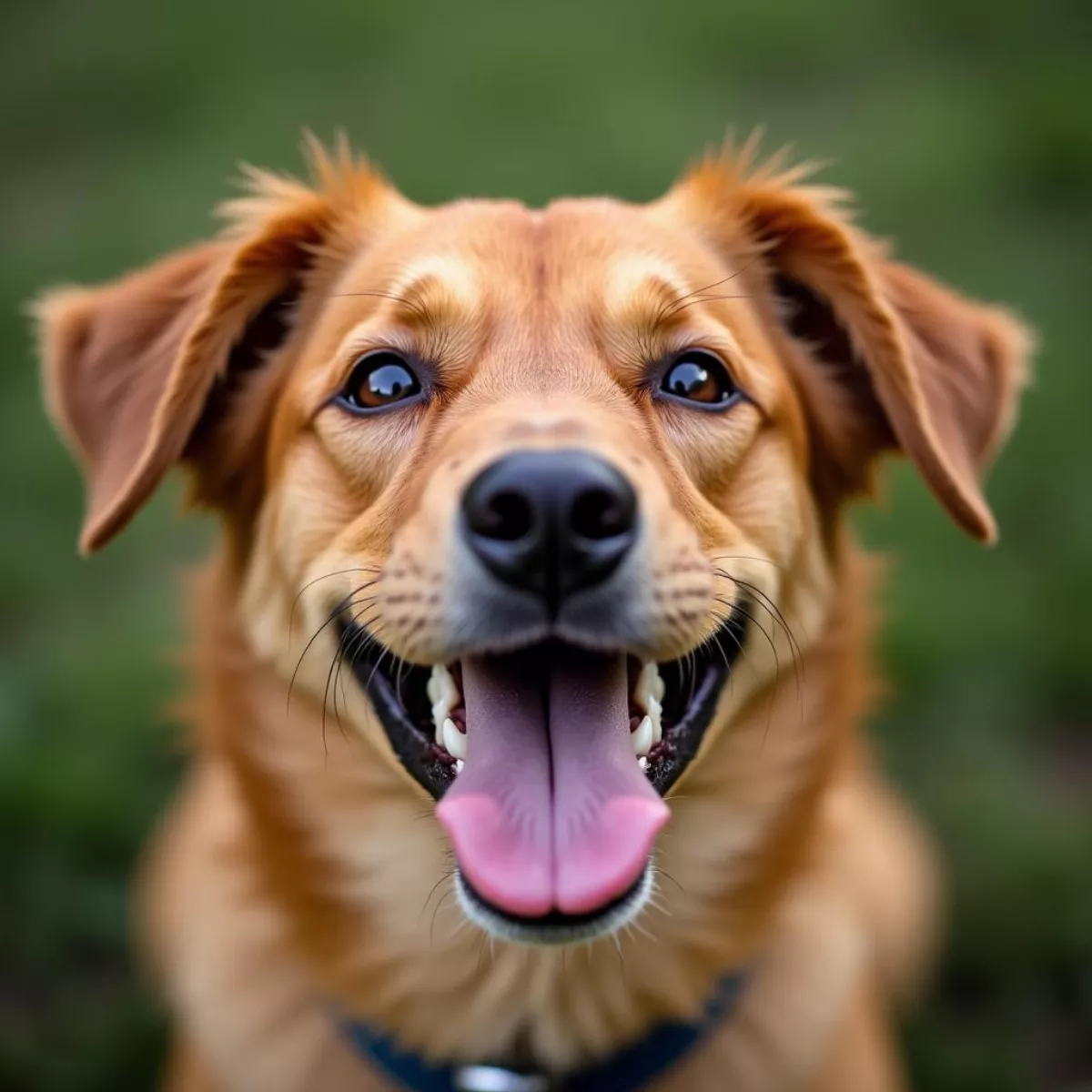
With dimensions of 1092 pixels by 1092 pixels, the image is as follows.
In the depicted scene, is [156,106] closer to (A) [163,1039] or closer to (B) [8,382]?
(B) [8,382]

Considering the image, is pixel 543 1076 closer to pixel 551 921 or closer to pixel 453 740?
pixel 551 921

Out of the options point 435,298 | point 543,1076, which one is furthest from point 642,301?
point 543,1076

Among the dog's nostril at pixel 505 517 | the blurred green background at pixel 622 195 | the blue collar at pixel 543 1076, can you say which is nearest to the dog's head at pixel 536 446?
the dog's nostril at pixel 505 517

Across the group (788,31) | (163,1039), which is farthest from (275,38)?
(163,1039)

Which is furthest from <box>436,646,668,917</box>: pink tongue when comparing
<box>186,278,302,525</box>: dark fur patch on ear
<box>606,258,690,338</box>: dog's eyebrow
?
<box>186,278,302,525</box>: dark fur patch on ear

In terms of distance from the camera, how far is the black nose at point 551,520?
212 cm

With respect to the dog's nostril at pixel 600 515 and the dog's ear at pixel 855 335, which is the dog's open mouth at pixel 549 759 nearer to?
the dog's nostril at pixel 600 515

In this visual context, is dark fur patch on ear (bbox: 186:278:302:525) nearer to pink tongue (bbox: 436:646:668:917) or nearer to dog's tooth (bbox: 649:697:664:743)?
pink tongue (bbox: 436:646:668:917)

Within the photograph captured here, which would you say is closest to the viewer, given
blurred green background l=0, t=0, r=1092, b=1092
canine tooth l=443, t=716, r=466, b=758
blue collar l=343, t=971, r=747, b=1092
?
canine tooth l=443, t=716, r=466, b=758

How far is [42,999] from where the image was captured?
4066 mm

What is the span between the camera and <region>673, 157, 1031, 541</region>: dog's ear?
2912mm

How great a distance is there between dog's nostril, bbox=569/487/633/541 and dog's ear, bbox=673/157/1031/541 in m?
1.00

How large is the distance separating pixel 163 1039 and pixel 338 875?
1.59 meters

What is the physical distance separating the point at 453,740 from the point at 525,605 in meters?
0.40
